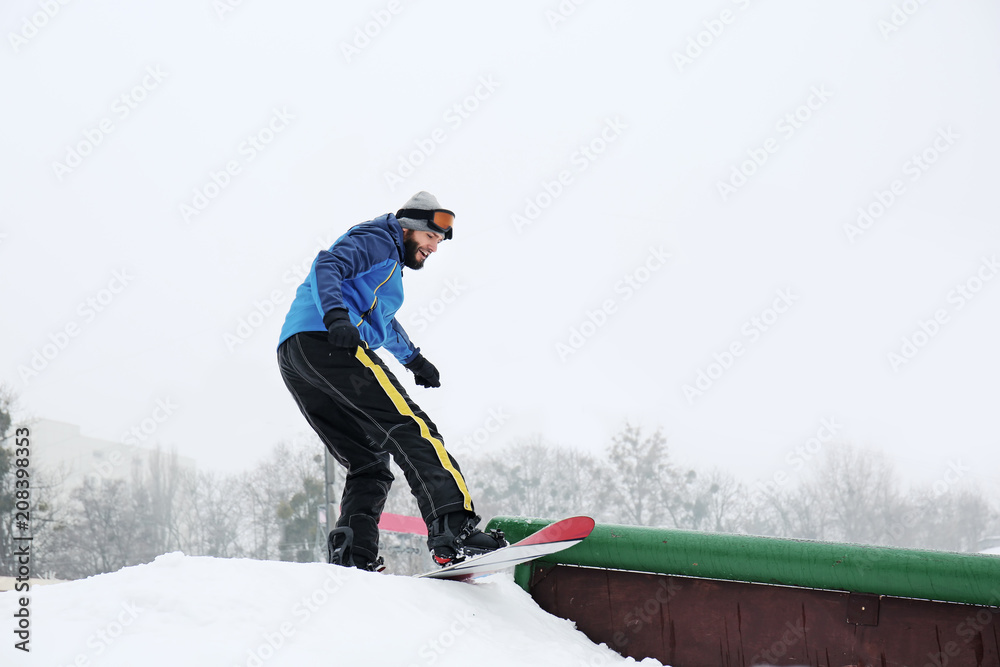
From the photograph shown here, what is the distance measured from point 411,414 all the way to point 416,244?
96cm

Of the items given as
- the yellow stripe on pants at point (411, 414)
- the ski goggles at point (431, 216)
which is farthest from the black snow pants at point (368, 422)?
the ski goggles at point (431, 216)

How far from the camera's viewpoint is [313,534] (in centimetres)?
3105

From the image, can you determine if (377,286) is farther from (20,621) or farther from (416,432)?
(20,621)

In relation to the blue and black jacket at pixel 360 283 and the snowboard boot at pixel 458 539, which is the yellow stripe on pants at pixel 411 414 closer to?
the snowboard boot at pixel 458 539

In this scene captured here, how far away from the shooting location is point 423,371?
401 cm

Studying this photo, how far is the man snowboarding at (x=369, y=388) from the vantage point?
2.99 meters

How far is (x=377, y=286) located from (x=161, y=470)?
176 feet

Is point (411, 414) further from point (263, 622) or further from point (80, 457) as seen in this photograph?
point (80, 457)

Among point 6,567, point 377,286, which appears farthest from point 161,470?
point 377,286

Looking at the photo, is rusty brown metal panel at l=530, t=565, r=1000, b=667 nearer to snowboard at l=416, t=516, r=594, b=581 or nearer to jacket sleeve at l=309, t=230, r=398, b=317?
snowboard at l=416, t=516, r=594, b=581

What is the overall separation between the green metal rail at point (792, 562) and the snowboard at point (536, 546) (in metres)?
0.27

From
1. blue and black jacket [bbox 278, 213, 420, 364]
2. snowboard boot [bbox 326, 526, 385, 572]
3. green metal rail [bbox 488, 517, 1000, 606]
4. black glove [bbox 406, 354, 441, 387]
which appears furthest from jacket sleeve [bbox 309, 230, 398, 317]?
green metal rail [bbox 488, 517, 1000, 606]

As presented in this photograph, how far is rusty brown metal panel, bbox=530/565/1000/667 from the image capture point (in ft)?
8.43

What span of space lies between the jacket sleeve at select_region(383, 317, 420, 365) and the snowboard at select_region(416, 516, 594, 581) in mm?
1396
